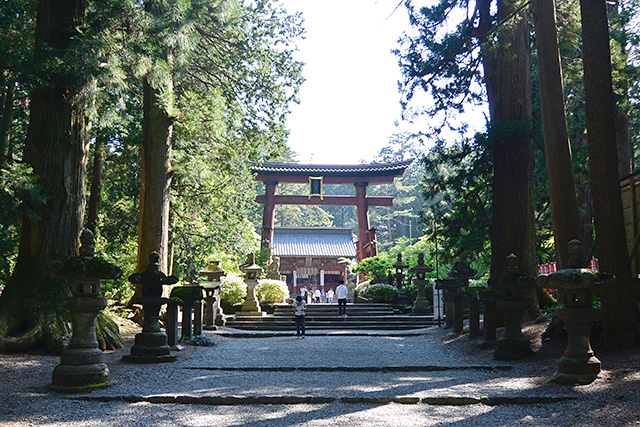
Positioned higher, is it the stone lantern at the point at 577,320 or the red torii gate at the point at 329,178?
the red torii gate at the point at 329,178

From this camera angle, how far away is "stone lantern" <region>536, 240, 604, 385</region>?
5766mm

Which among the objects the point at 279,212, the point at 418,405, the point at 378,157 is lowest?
the point at 418,405

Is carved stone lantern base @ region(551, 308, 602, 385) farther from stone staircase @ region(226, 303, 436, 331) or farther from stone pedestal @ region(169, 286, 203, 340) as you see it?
stone staircase @ region(226, 303, 436, 331)

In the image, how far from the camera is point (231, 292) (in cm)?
1791

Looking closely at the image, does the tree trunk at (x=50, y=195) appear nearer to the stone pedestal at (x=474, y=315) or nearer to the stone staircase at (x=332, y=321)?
the stone pedestal at (x=474, y=315)

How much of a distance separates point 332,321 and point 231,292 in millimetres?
3498

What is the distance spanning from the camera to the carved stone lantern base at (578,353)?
5.75 m

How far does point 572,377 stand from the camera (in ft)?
18.8

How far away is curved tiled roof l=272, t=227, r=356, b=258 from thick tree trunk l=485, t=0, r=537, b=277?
23600 mm

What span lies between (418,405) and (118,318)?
9.14 meters

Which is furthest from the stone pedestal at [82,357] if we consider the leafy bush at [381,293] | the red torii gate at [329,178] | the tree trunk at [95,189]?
the red torii gate at [329,178]

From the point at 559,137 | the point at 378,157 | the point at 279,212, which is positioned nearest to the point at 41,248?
the point at 559,137

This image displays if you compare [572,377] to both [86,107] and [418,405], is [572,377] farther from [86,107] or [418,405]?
[86,107]

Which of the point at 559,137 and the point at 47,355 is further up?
the point at 559,137
